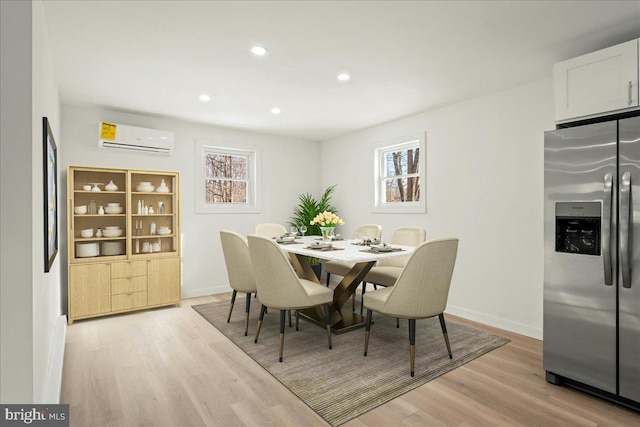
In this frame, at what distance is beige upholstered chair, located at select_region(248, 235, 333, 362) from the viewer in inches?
111

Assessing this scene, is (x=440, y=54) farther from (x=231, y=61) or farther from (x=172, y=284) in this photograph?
(x=172, y=284)

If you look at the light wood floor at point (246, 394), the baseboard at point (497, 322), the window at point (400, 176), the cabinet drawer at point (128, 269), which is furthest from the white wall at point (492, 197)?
the cabinet drawer at point (128, 269)

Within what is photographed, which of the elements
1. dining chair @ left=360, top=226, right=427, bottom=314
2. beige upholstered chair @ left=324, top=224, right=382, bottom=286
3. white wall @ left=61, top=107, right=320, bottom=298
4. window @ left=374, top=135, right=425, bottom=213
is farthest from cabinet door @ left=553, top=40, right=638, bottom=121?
white wall @ left=61, top=107, right=320, bottom=298

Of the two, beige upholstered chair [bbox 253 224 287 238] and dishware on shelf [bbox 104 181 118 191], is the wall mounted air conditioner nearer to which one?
dishware on shelf [bbox 104 181 118 191]

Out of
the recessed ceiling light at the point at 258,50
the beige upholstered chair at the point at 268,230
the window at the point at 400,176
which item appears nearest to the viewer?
the recessed ceiling light at the point at 258,50

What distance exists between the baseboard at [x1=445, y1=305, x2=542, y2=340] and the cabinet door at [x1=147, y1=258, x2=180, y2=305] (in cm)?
342

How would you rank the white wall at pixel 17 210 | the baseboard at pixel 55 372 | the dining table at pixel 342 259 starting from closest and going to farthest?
1. the white wall at pixel 17 210
2. the baseboard at pixel 55 372
3. the dining table at pixel 342 259

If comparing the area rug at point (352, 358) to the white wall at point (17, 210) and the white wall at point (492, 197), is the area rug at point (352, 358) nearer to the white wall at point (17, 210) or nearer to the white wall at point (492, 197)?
the white wall at point (492, 197)

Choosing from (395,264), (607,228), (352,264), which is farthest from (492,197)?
(352,264)

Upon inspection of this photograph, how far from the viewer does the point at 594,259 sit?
234 centimetres

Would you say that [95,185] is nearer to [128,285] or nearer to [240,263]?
[128,285]

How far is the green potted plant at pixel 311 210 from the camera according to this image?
584 centimetres

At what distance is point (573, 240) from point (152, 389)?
10.2 ft

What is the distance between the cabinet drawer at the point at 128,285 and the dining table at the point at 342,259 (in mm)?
1885
